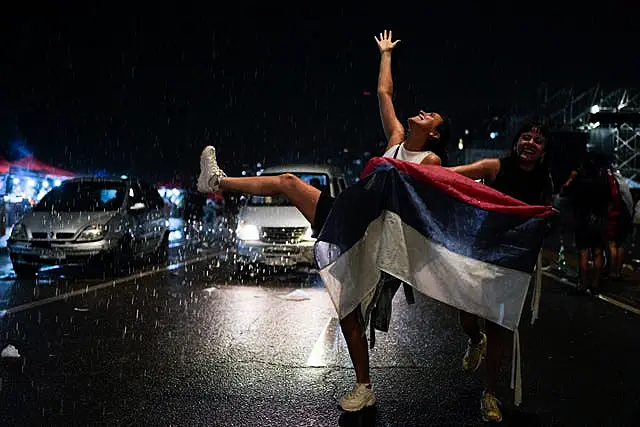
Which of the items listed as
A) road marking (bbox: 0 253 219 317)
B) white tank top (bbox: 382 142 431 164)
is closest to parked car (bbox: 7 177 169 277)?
road marking (bbox: 0 253 219 317)

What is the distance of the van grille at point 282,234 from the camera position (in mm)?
10805

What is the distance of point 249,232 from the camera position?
1101cm

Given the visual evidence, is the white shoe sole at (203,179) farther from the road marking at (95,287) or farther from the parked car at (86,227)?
the parked car at (86,227)

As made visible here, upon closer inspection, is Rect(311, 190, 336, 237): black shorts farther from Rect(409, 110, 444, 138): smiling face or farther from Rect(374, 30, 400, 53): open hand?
Rect(374, 30, 400, 53): open hand

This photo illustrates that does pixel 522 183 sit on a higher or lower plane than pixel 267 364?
higher

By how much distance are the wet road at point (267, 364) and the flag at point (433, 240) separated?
836 millimetres

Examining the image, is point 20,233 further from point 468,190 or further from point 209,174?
point 468,190

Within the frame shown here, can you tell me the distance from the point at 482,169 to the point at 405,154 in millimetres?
551

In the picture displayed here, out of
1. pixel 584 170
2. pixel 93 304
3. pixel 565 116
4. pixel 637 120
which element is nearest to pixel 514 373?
pixel 93 304

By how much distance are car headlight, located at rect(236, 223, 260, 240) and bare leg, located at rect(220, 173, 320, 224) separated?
20.9 ft

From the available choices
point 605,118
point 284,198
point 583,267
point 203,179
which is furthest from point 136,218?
point 605,118

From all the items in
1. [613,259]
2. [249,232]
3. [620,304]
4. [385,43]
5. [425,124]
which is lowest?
[620,304]

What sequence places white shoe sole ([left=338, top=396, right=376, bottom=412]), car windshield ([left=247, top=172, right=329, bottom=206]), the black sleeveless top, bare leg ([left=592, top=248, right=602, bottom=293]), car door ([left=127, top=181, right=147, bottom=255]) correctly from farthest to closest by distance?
car door ([left=127, top=181, right=147, bottom=255])
car windshield ([left=247, top=172, right=329, bottom=206])
bare leg ([left=592, top=248, right=602, bottom=293])
the black sleeveless top
white shoe sole ([left=338, top=396, right=376, bottom=412])

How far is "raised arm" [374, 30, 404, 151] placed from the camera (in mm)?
4914
